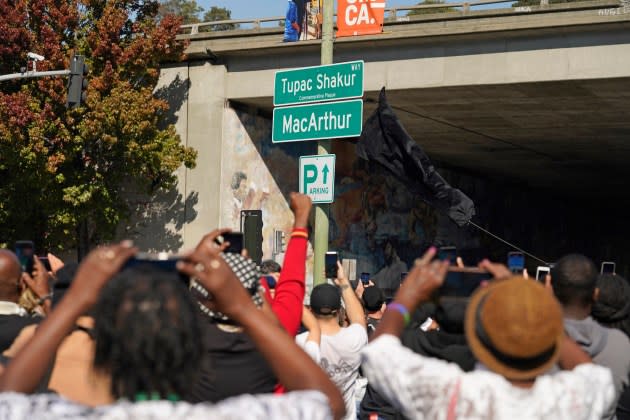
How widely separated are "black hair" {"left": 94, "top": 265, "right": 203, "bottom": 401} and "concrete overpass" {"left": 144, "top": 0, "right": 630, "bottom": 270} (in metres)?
19.4

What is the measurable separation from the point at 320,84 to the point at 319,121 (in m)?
0.47

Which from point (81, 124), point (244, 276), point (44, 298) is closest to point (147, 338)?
point (244, 276)

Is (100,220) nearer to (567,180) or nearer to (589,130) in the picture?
(589,130)

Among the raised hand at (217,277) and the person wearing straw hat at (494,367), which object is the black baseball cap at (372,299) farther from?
the raised hand at (217,277)

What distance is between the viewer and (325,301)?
6.64 metres

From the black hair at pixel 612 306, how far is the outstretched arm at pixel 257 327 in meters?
2.63

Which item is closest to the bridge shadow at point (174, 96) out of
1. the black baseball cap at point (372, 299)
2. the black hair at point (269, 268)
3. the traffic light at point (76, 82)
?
the traffic light at point (76, 82)

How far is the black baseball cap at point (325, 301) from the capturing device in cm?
664

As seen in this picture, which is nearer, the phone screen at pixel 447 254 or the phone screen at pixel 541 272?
the phone screen at pixel 447 254

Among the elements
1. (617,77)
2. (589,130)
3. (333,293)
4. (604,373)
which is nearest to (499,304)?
(604,373)

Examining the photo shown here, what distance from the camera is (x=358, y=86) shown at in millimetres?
11578

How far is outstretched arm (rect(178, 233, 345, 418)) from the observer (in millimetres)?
2758

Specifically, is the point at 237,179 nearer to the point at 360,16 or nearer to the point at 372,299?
the point at 360,16

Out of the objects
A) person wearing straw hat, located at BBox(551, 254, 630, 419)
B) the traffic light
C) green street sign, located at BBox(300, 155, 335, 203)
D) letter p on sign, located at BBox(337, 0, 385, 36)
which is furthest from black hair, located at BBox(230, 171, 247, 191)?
person wearing straw hat, located at BBox(551, 254, 630, 419)
